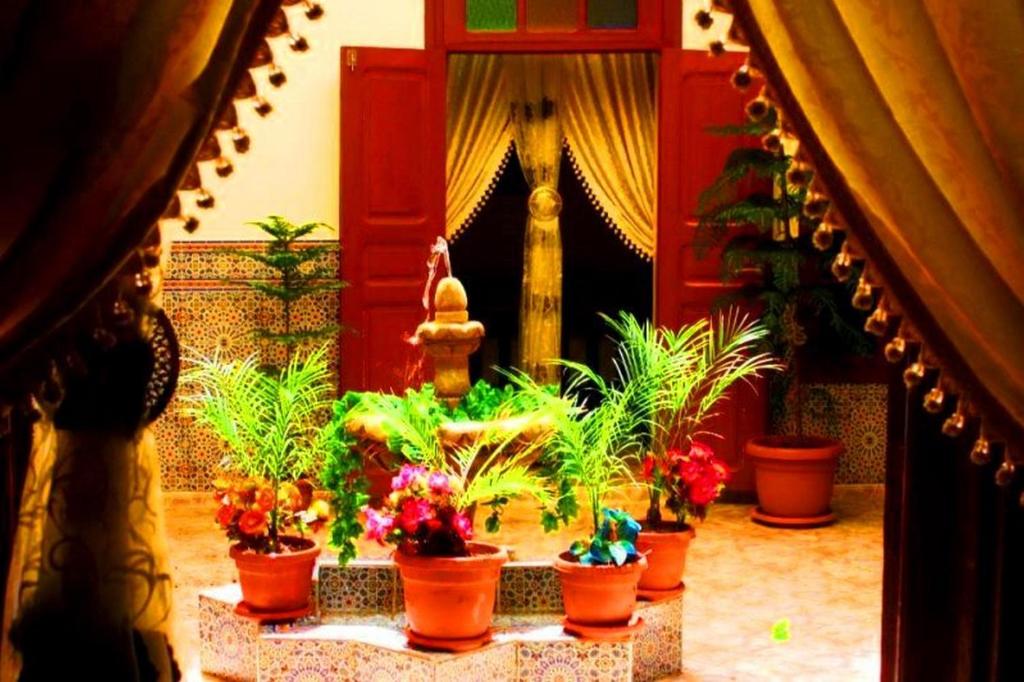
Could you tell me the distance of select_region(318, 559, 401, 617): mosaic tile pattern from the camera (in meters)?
4.50

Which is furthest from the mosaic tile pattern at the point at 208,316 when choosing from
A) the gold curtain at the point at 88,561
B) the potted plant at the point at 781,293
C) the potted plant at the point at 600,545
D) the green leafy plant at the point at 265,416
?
the gold curtain at the point at 88,561

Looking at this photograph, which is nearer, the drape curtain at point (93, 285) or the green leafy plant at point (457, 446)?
the drape curtain at point (93, 285)

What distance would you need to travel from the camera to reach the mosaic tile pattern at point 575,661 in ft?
13.0

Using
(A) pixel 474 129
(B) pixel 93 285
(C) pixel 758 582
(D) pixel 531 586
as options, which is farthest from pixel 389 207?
(B) pixel 93 285

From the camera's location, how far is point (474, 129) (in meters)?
8.17

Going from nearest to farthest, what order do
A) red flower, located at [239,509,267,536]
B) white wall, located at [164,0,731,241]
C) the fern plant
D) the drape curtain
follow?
the drape curtain < red flower, located at [239,509,267,536] < the fern plant < white wall, located at [164,0,731,241]

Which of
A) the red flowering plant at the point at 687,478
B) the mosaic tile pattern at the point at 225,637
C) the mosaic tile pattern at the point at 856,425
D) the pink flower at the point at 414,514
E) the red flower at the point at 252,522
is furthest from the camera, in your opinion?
the mosaic tile pattern at the point at 856,425

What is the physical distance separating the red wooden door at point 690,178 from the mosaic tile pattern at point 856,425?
348mm

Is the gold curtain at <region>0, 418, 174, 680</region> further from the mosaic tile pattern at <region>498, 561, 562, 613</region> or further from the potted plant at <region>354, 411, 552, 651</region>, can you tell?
the mosaic tile pattern at <region>498, 561, 562, 613</region>

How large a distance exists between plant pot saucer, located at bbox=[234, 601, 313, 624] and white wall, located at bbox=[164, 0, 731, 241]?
3023mm

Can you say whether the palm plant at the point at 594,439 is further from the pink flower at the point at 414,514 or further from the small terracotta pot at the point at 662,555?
the pink flower at the point at 414,514

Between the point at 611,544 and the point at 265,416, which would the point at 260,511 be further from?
the point at 611,544

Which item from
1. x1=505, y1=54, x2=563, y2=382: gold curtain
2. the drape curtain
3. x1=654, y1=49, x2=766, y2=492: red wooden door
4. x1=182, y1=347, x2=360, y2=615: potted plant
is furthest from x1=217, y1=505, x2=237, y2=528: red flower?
x1=505, y1=54, x2=563, y2=382: gold curtain

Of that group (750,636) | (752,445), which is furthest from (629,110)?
(750,636)
